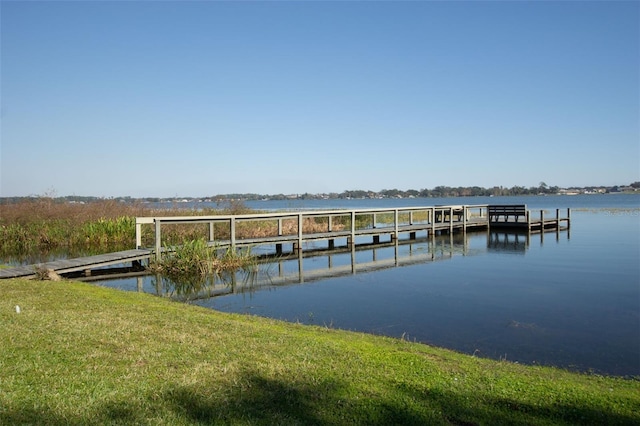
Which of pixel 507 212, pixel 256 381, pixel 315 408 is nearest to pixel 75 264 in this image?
pixel 256 381

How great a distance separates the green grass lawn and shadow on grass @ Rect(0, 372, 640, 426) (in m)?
0.01

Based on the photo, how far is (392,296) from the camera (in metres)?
12.7

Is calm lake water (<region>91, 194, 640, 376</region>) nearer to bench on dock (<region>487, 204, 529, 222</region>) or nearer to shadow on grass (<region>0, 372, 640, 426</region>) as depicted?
shadow on grass (<region>0, 372, 640, 426</region>)

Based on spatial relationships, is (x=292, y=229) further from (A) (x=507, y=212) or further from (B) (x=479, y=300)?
(B) (x=479, y=300)

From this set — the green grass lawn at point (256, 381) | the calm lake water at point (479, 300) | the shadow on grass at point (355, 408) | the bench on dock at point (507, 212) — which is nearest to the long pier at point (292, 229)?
the bench on dock at point (507, 212)

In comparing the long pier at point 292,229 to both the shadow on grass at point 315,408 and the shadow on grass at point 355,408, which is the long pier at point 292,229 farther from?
the shadow on grass at point 355,408

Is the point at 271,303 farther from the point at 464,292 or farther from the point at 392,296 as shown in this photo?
the point at 464,292

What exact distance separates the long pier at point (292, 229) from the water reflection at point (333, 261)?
74 centimetres

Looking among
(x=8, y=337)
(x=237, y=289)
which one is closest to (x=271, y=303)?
(x=237, y=289)

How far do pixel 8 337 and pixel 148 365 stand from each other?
2.21m

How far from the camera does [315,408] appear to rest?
4496mm

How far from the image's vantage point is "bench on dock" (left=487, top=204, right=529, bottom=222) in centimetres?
3334

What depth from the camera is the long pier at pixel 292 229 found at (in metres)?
16.1

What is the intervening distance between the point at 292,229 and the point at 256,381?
75.5 feet
